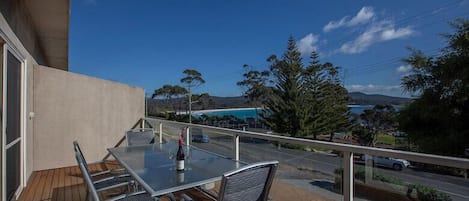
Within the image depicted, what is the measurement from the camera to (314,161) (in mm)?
2062

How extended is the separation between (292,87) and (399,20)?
11712 millimetres

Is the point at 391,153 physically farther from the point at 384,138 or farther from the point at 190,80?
the point at 190,80

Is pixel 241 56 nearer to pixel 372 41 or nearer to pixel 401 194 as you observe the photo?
pixel 372 41

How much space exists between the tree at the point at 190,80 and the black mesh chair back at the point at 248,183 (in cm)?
2884

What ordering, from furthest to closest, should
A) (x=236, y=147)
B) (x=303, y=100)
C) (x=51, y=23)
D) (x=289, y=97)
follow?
1. (x=289, y=97)
2. (x=303, y=100)
3. (x=51, y=23)
4. (x=236, y=147)

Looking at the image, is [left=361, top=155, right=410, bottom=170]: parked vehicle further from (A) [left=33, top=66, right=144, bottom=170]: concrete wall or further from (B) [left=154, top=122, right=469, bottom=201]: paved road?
(A) [left=33, top=66, right=144, bottom=170]: concrete wall

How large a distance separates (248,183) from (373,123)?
30.1 metres

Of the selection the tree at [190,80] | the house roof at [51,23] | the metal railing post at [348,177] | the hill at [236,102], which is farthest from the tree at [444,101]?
the tree at [190,80]

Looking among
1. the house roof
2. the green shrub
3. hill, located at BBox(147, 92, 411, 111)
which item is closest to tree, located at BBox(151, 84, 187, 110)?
hill, located at BBox(147, 92, 411, 111)

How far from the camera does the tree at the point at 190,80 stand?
30.3m

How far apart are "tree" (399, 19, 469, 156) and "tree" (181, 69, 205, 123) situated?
22178 millimetres

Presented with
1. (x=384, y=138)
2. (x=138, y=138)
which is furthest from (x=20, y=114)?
(x=384, y=138)

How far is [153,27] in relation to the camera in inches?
574

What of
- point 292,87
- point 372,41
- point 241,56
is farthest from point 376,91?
point 241,56
